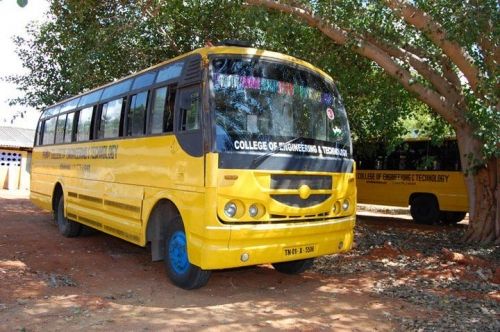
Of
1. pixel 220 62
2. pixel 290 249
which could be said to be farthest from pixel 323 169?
pixel 220 62

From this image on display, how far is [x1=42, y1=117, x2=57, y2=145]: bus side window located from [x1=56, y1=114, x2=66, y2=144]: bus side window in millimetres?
315

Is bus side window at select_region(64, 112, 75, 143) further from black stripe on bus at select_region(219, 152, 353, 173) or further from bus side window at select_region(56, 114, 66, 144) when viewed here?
black stripe on bus at select_region(219, 152, 353, 173)

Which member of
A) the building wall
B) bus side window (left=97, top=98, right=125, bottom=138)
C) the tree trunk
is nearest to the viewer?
bus side window (left=97, top=98, right=125, bottom=138)

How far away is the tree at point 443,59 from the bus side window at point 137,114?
3485 mm

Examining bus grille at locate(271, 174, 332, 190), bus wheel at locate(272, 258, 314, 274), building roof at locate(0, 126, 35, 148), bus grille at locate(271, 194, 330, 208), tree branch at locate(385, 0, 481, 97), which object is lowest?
bus wheel at locate(272, 258, 314, 274)

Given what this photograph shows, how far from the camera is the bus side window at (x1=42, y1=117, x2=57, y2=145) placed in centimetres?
1152

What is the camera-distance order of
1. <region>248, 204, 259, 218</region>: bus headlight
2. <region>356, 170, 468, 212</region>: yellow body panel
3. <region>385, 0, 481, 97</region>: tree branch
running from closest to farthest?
<region>248, 204, 259, 218</region>: bus headlight
<region>385, 0, 481, 97</region>: tree branch
<region>356, 170, 468, 212</region>: yellow body panel

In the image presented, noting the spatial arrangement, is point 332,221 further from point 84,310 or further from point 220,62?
point 84,310

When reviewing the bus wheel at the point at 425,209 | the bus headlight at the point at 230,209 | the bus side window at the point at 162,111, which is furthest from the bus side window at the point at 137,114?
the bus wheel at the point at 425,209

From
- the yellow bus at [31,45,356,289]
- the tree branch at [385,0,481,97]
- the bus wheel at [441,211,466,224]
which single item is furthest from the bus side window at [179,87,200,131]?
the bus wheel at [441,211,466,224]

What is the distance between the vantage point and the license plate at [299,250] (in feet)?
19.6

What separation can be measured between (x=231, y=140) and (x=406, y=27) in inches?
256

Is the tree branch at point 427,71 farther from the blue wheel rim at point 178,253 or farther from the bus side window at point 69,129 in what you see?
the bus side window at point 69,129

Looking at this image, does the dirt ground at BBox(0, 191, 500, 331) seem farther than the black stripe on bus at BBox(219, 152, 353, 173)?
No
